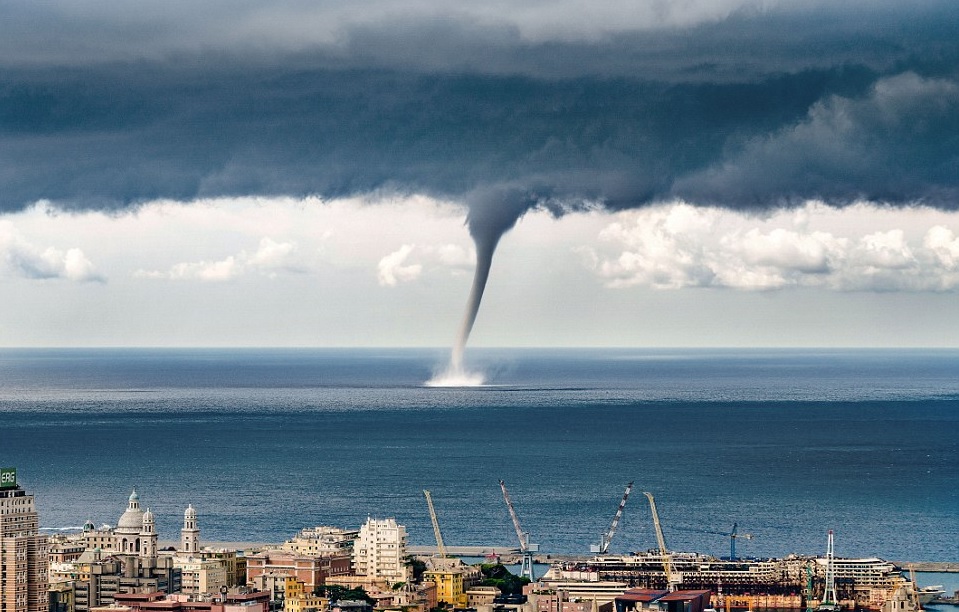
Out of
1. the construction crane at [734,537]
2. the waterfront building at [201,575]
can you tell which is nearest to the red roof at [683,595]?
the construction crane at [734,537]

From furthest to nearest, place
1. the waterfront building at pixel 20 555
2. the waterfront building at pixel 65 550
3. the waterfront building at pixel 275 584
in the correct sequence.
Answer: the waterfront building at pixel 65 550 → the waterfront building at pixel 275 584 → the waterfront building at pixel 20 555

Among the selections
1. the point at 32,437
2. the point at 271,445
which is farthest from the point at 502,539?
the point at 32,437

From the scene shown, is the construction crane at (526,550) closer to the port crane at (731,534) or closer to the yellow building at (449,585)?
the yellow building at (449,585)

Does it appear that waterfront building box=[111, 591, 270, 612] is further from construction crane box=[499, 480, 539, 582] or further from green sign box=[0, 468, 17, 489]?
construction crane box=[499, 480, 539, 582]

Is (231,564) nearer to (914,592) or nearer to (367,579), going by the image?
(367,579)

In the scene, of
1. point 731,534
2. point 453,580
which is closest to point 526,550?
point 453,580

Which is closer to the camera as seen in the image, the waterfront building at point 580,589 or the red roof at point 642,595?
the red roof at point 642,595

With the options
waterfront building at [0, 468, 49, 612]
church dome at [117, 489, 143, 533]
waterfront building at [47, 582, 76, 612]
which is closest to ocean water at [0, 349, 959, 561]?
church dome at [117, 489, 143, 533]
